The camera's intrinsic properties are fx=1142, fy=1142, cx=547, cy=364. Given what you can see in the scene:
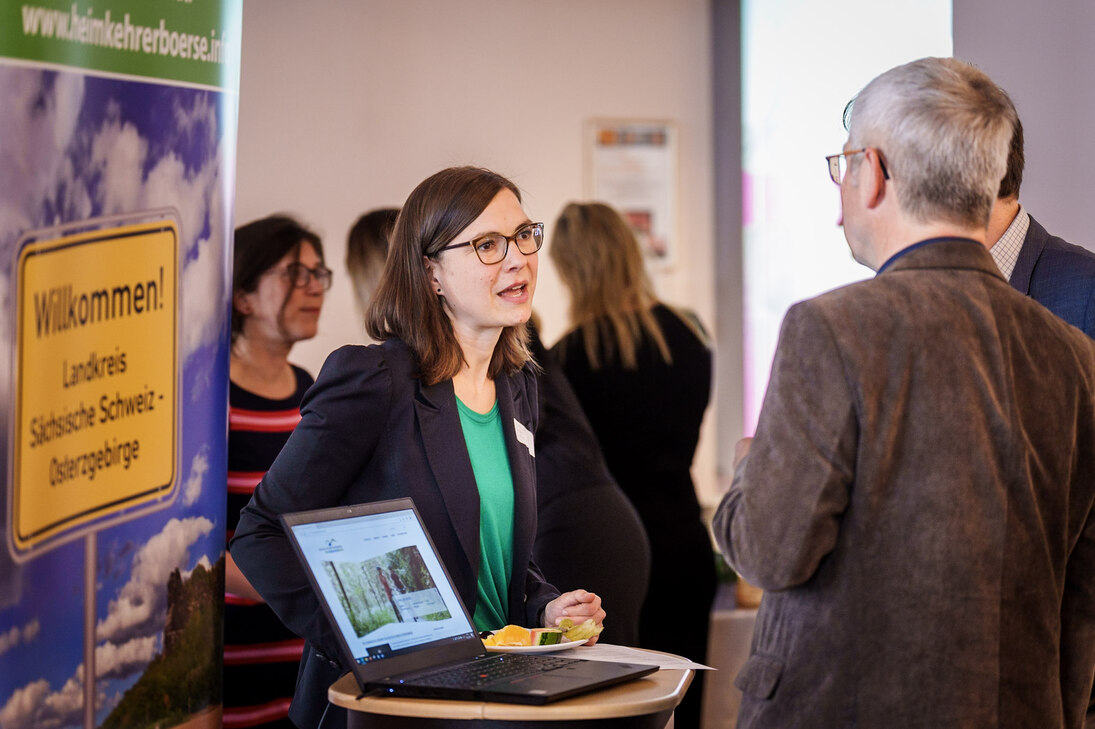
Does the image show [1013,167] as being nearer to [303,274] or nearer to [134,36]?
[134,36]

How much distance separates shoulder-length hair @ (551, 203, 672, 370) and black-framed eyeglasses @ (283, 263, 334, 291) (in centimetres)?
83

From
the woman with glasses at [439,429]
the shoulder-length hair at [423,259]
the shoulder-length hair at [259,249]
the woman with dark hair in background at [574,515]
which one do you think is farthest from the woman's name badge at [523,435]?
the shoulder-length hair at [259,249]

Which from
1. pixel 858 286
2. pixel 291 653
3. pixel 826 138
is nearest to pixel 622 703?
pixel 858 286

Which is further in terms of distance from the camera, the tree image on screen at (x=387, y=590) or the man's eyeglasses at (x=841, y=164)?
the tree image on screen at (x=387, y=590)

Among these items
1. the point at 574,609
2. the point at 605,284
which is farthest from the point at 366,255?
the point at 574,609

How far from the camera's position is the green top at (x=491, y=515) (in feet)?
6.09

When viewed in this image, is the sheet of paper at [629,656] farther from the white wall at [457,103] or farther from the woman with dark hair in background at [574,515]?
the white wall at [457,103]

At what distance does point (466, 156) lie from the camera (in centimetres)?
507

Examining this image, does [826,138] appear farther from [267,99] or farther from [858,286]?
[858,286]

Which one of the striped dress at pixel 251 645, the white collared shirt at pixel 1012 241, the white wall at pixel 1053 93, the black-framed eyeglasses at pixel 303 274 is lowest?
the striped dress at pixel 251 645

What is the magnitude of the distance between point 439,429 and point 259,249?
1330 millimetres

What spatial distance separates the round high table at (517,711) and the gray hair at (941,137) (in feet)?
2.25

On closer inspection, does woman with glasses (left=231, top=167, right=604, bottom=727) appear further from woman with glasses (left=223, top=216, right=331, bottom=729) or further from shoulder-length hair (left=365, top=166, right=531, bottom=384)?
woman with glasses (left=223, top=216, right=331, bottom=729)

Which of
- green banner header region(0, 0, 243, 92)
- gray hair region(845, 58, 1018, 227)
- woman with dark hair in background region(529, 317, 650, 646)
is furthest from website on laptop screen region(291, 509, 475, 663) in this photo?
woman with dark hair in background region(529, 317, 650, 646)
